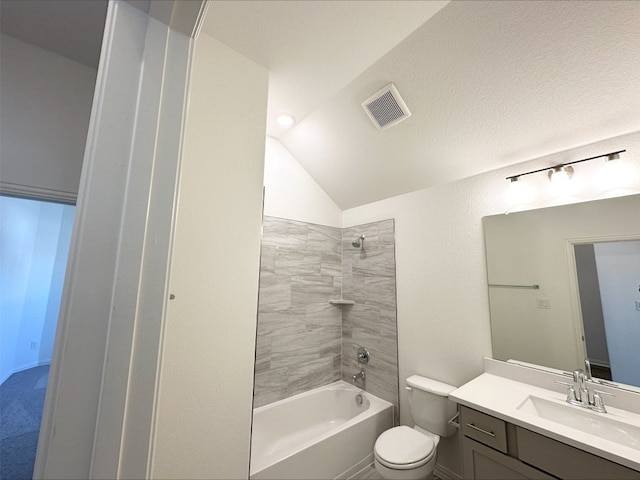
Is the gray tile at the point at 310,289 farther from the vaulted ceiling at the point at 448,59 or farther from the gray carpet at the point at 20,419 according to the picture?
the gray carpet at the point at 20,419

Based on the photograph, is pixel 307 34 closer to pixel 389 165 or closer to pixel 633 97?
pixel 389 165

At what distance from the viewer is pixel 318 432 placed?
7.98 feet

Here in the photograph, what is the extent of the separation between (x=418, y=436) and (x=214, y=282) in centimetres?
177

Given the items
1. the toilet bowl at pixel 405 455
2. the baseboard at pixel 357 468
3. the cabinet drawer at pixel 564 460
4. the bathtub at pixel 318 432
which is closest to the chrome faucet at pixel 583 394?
the cabinet drawer at pixel 564 460

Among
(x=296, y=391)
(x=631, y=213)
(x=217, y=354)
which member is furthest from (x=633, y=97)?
(x=296, y=391)

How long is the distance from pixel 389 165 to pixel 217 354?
6.43 feet

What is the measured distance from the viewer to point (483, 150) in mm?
1879

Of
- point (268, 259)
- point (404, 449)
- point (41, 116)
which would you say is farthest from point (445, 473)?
point (41, 116)

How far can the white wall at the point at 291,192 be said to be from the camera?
2.57 m

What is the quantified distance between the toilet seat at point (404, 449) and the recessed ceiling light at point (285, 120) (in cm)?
251

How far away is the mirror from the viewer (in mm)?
1438

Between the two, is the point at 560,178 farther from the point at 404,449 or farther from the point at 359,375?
the point at 359,375

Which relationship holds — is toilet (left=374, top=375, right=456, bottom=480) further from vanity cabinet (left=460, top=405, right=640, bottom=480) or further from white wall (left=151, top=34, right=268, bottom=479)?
white wall (left=151, top=34, right=268, bottom=479)

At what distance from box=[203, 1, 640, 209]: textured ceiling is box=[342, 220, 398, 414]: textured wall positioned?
0.98 metres
